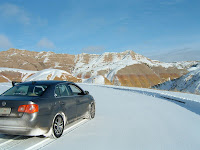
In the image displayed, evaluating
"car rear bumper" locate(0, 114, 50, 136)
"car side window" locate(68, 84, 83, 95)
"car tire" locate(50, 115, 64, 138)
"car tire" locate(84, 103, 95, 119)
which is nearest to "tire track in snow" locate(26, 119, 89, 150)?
"car tire" locate(50, 115, 64, 138)

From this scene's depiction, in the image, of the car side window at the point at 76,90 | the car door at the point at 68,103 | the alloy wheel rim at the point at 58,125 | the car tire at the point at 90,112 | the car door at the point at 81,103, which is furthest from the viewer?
the car tire at the point at 90,112

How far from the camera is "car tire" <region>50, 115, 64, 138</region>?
17.3 feet

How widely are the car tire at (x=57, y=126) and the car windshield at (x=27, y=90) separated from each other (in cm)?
83

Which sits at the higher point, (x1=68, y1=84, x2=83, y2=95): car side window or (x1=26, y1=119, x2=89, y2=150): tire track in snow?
(x1=68, y1=84, x2=83, y2=95): car side window

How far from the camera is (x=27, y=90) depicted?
5703 mm

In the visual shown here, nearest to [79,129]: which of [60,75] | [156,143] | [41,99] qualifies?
[41,99]

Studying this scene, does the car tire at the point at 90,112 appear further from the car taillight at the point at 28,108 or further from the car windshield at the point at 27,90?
the car taillight at the point at 28,108

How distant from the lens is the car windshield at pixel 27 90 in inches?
215

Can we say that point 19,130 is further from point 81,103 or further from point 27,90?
point 81,103

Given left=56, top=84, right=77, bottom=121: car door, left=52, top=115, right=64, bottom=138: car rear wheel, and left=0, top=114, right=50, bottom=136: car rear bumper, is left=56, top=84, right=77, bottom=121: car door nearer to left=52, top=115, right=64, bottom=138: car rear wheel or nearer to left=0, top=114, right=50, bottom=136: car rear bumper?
left=52, top=115, right=64, bottom=138: car rear wheel

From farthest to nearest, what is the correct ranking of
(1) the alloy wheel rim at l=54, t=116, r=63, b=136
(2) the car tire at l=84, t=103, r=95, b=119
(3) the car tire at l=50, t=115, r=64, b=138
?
(2) the car tire at l=84, t=103, r=95, b=119 < (1) the alloy wheel rim at l=54, t=116, r=63, b=136 < (3) the car tire at l=50, t=115, r=64, b=138

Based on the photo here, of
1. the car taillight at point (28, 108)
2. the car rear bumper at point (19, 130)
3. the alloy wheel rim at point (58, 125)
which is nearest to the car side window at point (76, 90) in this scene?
the alloy wheel rim at point (58, 125)

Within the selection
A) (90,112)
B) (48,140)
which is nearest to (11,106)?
(48,140)

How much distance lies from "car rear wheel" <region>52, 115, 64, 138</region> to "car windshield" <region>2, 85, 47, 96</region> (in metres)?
0.83
